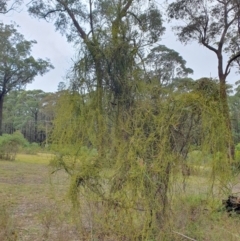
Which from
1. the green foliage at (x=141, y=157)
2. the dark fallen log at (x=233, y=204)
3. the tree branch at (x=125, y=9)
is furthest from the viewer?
the dark fallen log at (x=233, y=204)

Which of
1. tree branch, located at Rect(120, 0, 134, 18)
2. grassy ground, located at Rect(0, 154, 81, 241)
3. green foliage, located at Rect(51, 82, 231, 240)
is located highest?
tree branch, located at Rect(120, 0, 134, 18)

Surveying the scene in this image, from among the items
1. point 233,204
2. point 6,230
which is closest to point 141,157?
point 6,230

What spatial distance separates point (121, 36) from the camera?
354cm

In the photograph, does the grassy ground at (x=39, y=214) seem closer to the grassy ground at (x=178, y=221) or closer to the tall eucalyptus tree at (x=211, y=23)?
the grassy ground at (x=178, y=221)

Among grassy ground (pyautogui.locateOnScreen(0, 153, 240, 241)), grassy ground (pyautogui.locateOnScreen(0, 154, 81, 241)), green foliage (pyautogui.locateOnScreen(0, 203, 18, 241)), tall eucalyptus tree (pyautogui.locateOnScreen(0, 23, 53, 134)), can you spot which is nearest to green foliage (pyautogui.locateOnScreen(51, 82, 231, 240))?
grassy ground (pyautogui.locateOnScreen(0, 153, 240, 241))

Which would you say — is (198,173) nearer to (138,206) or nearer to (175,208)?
(175,208)

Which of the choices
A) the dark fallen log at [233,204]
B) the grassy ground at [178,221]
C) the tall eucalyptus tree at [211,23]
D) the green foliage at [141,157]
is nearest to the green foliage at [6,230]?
the grassy ground at [178,221]

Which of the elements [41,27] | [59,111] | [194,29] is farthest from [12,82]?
[59,111]

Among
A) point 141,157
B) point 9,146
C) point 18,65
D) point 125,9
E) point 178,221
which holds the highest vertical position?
point 18,65

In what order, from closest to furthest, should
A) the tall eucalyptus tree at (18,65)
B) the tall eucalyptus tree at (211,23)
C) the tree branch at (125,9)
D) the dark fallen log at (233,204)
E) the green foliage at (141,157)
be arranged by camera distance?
the green foliage at (141,157)
the tree branch at (125,9)
the dark fallen log at (233,204)
the tall eucalyptus tree at (211,23)
the tall eucalyptus tree at (18,65)

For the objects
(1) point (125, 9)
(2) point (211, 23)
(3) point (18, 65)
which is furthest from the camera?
(3) point (18, 65)

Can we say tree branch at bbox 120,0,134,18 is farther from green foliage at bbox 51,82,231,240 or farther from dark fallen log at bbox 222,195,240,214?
dark fallen log at bbox 222,195,240,214

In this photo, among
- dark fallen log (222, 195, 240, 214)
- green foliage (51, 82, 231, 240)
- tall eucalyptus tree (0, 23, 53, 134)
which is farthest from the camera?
tall eucalyptus tree (0, 23, 53, 134)

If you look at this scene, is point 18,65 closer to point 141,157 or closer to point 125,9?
point 125,9
